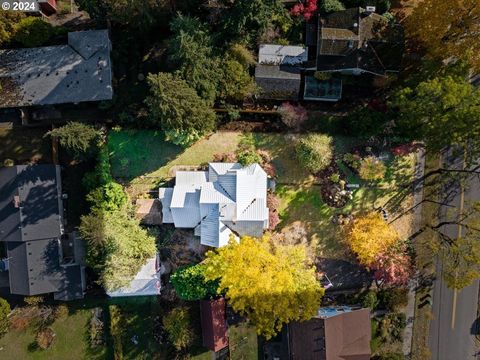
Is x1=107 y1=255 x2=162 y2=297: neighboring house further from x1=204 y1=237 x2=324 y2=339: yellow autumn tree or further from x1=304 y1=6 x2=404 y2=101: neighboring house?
x1=304 y1=6 x2=404 y2=101: neighboring house

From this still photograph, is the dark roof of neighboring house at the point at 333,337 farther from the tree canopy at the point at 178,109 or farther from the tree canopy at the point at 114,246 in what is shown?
the tree canopy at the point at 178,109

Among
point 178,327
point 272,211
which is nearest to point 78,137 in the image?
point 272,211

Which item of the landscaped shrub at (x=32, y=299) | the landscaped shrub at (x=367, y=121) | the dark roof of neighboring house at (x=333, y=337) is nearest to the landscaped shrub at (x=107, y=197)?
the landscaped shrub at (x=32, y=299)

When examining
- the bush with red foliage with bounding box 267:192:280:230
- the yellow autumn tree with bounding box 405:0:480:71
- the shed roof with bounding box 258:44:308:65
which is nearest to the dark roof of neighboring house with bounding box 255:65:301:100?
the shed roof with bounding box 258:44:308:65

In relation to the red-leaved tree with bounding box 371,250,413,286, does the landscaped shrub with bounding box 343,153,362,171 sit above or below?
above

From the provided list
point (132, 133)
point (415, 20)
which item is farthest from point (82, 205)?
point (415, 20)

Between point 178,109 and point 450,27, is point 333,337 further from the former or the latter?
point 450,27
